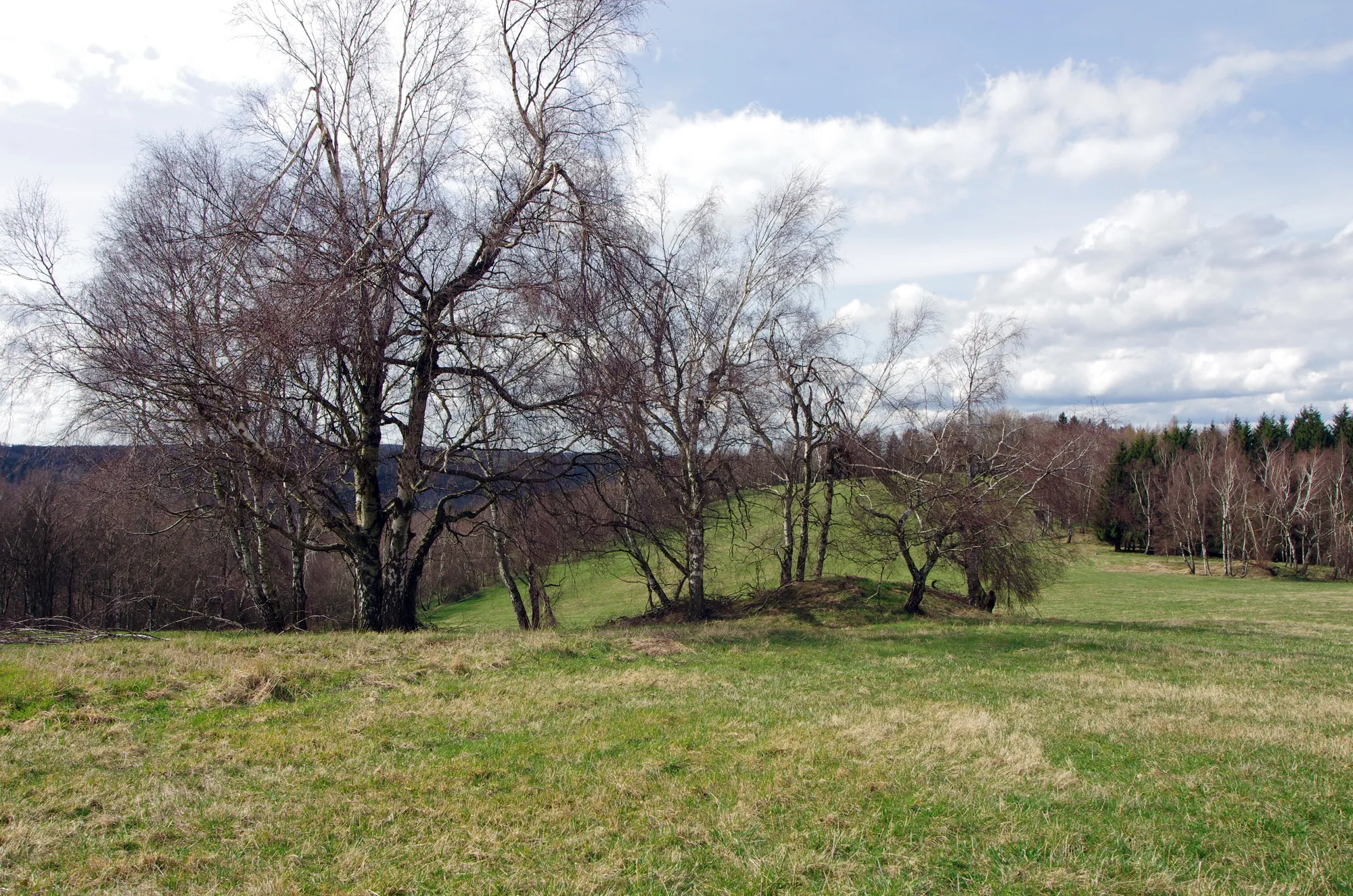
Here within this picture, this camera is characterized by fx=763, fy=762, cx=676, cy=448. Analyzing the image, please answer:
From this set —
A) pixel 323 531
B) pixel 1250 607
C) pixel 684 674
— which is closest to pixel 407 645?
pixel 684 674

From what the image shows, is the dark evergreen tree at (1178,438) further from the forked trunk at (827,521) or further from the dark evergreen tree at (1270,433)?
the forked trunk at (827,521)

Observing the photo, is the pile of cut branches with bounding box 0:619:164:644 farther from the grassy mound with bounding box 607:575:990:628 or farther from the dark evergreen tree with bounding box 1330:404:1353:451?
the dark evergreen tree with bounding box 1330:404:1353:451

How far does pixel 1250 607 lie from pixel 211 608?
46245 millimetres

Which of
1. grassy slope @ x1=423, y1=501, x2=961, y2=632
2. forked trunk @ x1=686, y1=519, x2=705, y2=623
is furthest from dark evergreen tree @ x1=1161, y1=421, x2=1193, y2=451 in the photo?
forked trunk @ x1=686, y1=519, x2=705, y2=623

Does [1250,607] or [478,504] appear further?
[1250,607]

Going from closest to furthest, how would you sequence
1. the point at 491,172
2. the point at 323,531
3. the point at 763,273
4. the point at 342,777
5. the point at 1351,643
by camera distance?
the point at 342,777, the point at 491,172, the point at 1351,643, the point at 763,273, the point at 323,531

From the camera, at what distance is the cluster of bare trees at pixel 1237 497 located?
53.6 m

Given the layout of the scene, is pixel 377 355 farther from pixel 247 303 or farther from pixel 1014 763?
pixel 1014 763

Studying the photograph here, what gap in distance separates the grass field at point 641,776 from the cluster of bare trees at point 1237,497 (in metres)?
53.4

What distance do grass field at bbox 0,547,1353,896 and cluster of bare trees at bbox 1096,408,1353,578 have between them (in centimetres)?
5343

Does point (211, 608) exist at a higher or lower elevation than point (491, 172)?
lower

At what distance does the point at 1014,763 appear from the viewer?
6.12m

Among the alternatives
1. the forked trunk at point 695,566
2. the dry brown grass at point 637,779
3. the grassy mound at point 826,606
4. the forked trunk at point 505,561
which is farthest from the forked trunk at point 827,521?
the dry brown grass at point 637,779

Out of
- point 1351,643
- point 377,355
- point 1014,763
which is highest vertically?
point 377,355
